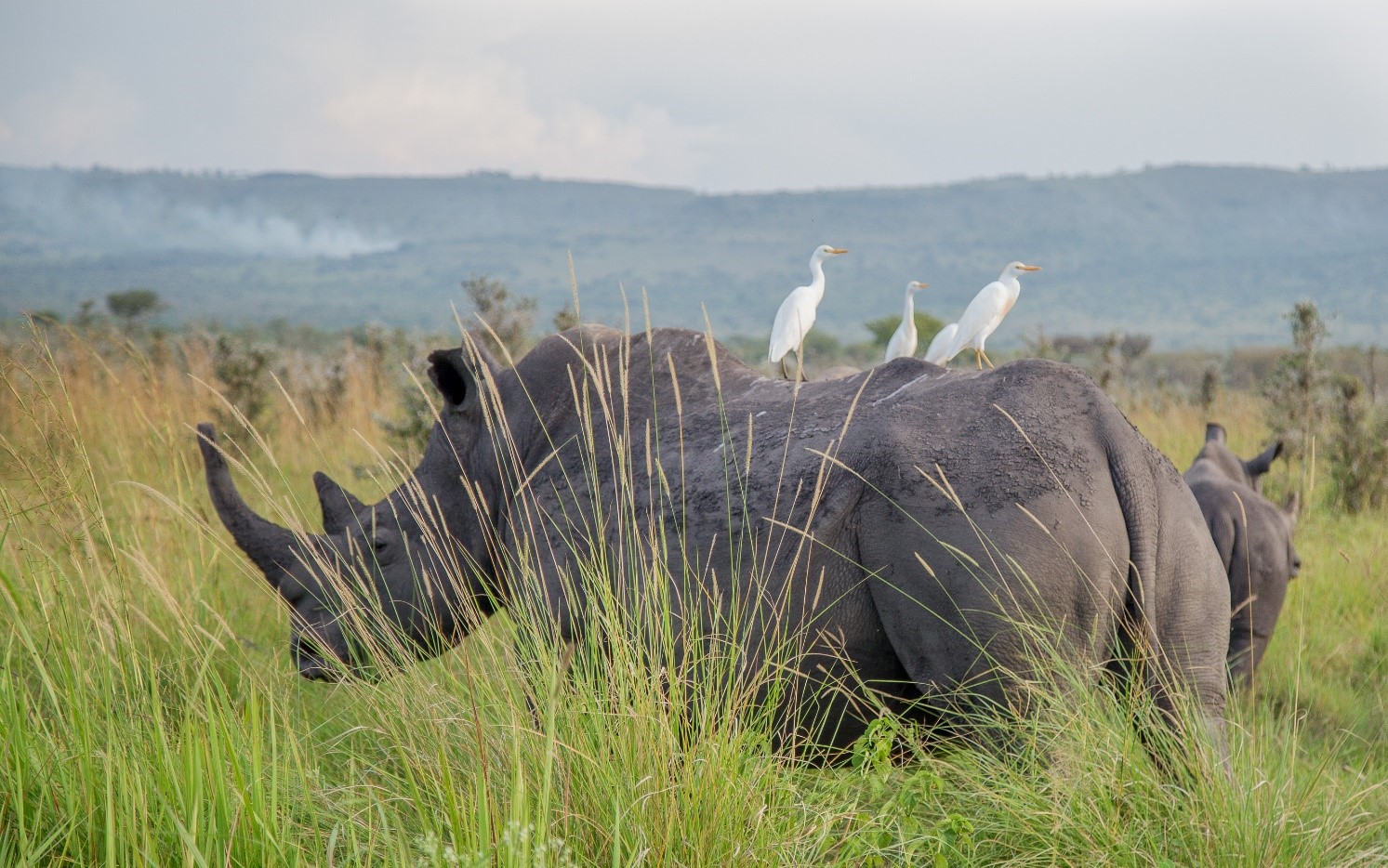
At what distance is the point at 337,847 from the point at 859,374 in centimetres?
196

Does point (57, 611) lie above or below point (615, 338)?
below

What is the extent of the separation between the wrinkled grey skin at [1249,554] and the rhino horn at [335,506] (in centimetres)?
354

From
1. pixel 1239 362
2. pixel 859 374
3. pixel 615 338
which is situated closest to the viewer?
pixel 859 374

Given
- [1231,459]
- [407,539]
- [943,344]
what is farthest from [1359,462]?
[407,539]

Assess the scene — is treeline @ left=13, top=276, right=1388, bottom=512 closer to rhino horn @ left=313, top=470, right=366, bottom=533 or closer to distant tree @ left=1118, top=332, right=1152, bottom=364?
rhino horn @ left=313, top=470, right=366, bottom=533

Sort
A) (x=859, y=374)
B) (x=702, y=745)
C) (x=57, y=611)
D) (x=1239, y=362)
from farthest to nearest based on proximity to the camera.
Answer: (x=1239, y=362), (x=859, y=374), (x=57, y=611), (x=702, y=745)

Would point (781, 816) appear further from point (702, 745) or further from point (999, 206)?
point (999, 206)

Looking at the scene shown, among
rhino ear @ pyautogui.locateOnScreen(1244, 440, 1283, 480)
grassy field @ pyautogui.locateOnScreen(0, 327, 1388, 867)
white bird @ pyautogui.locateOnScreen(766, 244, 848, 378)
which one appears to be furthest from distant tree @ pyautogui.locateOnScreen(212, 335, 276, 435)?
rhino ear @ pyautogui.locateOnScreen(1244, 440, 1283, 480)

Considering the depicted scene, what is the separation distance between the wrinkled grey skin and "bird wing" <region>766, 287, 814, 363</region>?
2190 mm

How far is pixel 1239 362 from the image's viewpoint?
39875 millimetres

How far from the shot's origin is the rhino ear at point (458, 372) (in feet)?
13.7

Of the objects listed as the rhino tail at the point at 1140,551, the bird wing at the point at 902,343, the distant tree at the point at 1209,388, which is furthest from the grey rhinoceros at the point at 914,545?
the distant tree at the point at 1209,388

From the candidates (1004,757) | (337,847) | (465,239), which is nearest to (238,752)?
(337,847)

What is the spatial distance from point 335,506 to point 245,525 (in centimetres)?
34
